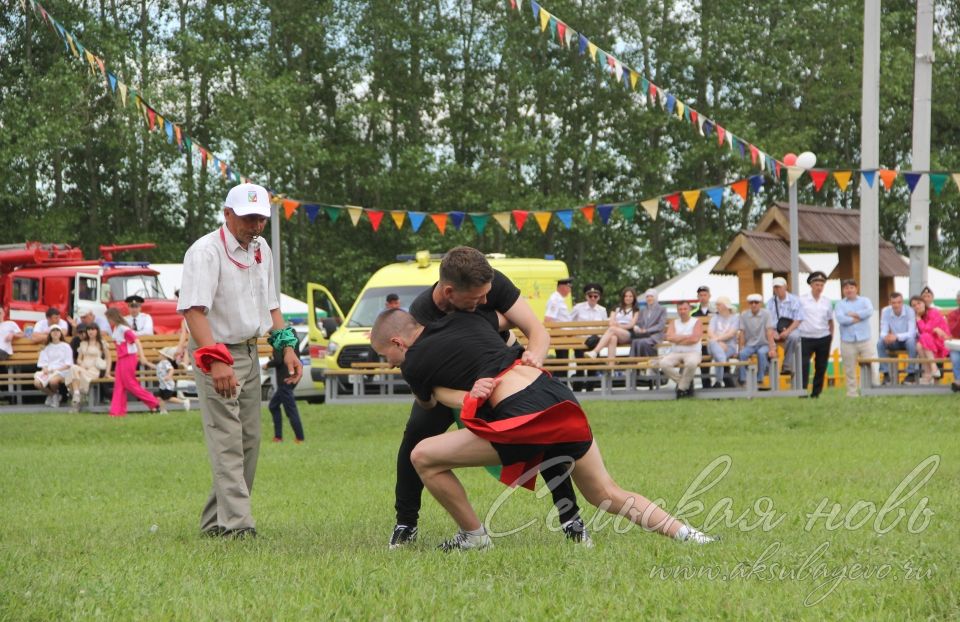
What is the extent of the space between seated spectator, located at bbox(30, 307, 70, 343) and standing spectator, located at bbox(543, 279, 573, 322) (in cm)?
750

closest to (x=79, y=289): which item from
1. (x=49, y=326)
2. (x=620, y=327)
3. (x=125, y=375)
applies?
(x=49, y=326)

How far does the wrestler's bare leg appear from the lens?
600 centimetres

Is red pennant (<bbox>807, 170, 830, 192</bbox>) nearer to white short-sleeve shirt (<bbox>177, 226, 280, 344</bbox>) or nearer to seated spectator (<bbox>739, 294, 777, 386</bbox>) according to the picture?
seated spectator (<bbox>739, 294, 777, 386</bbox>)

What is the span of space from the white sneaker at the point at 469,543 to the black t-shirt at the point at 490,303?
99 centimetres

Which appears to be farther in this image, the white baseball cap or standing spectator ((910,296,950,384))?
standing spectator ((910,296,950,384))

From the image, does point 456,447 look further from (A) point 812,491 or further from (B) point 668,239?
(B) point 668,239

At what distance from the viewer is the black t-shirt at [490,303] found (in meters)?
6.27

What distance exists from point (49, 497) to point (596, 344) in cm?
1148

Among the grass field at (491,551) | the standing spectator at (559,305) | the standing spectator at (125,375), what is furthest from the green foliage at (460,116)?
the grass field at (491,551)

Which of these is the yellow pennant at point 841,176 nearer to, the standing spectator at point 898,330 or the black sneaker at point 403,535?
the standing spectator at point 898,330

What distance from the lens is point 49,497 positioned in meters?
10.2

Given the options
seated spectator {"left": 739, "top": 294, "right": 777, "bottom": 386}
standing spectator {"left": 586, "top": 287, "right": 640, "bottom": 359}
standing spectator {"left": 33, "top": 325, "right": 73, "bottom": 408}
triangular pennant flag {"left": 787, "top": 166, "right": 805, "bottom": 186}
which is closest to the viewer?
triangular pennant flag {"left": 787, "top": 166, "right": 805, "bottom": 186}

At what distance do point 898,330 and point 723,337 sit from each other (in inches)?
97.0

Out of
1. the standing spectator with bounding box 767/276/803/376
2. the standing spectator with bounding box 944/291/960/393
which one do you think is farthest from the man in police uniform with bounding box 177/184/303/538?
the standing spectator with bounding box 767/276/803/376
